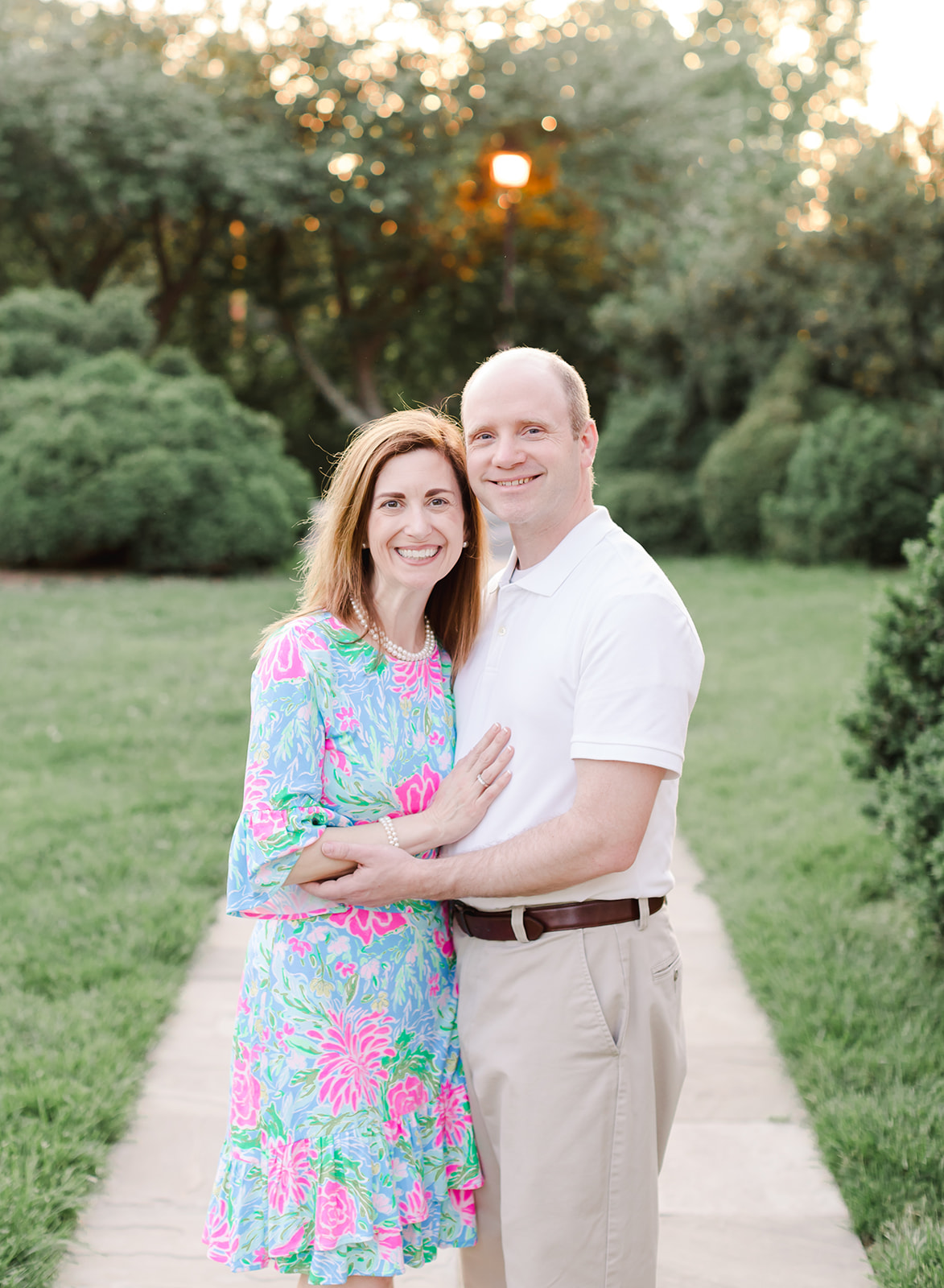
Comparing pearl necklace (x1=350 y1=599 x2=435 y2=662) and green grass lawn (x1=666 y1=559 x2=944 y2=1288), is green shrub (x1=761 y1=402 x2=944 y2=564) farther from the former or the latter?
pearl necklace (x1=350 y1=599 x2=435 y2=662)

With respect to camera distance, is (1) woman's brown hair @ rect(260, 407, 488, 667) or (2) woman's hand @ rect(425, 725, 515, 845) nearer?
(2) woman's hand @ rect(425, 725, 515, 845)

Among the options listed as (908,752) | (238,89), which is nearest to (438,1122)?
(908,752)

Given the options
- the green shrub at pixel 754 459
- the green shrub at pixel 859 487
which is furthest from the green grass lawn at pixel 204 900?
the green shrub at pixel 754 459

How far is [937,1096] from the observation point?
126 inches

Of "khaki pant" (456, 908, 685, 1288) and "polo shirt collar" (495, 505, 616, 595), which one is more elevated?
"polo shirt collar" (495, 505, 616, 595)

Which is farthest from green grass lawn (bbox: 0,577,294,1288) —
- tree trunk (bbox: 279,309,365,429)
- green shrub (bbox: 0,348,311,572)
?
tree trunk (bbox: 279,309,365,429)

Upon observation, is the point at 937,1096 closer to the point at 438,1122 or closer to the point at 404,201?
the point at 438,1122

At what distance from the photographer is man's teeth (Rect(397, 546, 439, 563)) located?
84.4 inches

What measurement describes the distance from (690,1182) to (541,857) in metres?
1.63

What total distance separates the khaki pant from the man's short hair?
96 centimetres

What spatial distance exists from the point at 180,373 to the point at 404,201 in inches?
252

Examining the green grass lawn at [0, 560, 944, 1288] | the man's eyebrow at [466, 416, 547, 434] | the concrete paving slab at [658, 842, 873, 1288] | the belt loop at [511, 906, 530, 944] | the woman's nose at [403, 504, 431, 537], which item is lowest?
the concrete paving slab at [658, 842, 873, 1288]

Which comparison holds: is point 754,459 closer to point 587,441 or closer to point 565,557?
point 587,441

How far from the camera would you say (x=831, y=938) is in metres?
4.33
